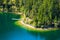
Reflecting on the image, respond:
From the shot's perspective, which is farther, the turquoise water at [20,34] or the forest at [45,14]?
the forest at [45,14]

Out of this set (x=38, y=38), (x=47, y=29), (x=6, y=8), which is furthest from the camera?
(x=6, y=8)

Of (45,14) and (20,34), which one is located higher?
(45,14)

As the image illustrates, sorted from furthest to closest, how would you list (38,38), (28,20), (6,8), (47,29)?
1. (6,8)
2. (28,20)
3. (47,29)
4. (38,38)

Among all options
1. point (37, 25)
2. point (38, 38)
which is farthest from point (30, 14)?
point (38, 38)

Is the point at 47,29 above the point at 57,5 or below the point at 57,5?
below

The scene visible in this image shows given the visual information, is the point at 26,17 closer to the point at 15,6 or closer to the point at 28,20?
the point at 28,20

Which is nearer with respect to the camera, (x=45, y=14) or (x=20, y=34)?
(x=20, y=34)

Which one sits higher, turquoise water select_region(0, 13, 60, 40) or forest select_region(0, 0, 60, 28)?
forest select_region(0, 0, 60, 28)

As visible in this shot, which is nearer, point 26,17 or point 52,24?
point 52,24

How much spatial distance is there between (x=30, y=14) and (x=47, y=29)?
38.7ft

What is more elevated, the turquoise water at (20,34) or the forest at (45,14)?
the forest at (45,14)

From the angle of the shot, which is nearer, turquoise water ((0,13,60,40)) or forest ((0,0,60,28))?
turquoise water ((0,13,60,40))

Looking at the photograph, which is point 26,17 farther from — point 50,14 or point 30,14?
point 50,14

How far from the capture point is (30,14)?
260 ft
